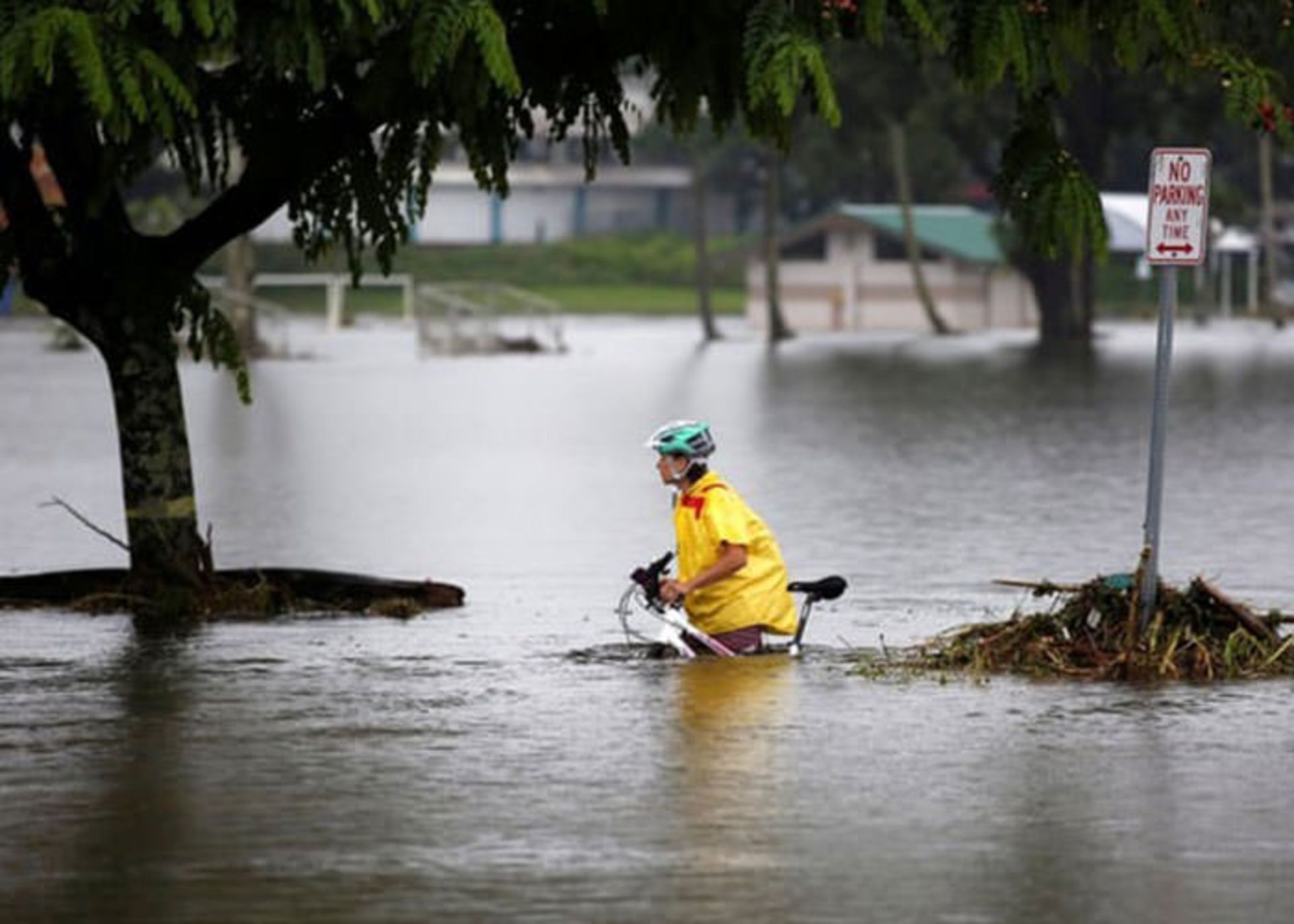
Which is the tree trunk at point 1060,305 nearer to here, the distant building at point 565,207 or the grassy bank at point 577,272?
→ the grassy bank at point 577,272

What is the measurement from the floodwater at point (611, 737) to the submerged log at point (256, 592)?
311 millimetres

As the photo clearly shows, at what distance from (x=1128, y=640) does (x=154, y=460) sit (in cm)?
574

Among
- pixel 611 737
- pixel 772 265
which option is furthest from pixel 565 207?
pixel 611 737

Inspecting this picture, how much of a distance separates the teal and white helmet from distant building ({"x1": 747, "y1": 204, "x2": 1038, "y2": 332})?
90.2 metres

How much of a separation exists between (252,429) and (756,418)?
5844 mm

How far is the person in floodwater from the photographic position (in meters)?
15.4

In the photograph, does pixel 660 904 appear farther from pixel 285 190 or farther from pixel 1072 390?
pixel 1072 390

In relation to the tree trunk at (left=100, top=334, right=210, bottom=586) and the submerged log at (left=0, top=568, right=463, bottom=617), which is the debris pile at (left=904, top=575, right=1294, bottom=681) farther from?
the tree trunk at (left=100, top=334, right=210, bottom=586)

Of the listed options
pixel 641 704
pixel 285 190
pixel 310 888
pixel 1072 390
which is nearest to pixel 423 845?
pixel 310 888

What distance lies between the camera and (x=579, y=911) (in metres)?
9.64

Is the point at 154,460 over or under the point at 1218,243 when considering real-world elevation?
over

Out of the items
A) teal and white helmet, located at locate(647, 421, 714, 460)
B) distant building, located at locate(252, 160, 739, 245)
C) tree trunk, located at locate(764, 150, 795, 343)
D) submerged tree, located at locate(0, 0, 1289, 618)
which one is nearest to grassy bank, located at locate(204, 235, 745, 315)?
distant building, located at locate(252, 160, 739, 245)

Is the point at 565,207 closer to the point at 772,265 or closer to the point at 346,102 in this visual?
the point at 772,265

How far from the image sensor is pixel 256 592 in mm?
18906
